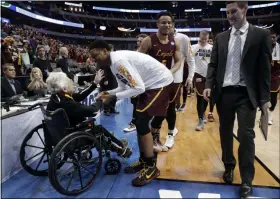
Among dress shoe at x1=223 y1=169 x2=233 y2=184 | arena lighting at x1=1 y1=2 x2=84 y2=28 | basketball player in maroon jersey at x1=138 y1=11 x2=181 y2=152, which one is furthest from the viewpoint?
arena lighting at x1=1 y1=2 x2=84 y2=28

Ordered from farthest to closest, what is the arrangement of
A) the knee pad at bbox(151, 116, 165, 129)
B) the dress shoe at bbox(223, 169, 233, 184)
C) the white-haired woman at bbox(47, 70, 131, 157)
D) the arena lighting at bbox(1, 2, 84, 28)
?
the arena lighting at bbox(1, 2, 84, 28) → the knee pad at bbox(151, 116, 165, 129) → the dress shoe at bbox(223, 169, 233, 184) → the white-haired woman at bbox(47, 70, 131, 157)

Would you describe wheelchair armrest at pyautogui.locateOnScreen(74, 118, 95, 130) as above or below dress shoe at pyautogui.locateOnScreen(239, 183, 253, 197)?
above

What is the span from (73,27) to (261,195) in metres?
24.3

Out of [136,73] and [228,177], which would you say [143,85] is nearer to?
[136,73]

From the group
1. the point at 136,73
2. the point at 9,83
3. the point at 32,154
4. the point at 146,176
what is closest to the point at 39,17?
the point at 9,83

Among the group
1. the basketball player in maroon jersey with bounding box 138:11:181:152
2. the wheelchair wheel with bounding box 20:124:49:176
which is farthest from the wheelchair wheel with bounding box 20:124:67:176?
the basketball player in maroon jersey with bounding box 138:11:181:152

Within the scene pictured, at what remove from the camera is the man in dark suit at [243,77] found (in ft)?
5.67

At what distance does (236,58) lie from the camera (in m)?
1.81

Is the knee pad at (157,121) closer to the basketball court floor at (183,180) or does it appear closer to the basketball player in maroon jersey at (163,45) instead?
the basketball player in maroon jersey at (163,45)

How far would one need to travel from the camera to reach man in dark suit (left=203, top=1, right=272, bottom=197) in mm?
1729

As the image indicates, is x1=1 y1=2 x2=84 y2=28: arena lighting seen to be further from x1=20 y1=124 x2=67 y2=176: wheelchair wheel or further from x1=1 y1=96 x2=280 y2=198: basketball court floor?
x1=1 y1=96 x2=280 y2=198: basketball court floor

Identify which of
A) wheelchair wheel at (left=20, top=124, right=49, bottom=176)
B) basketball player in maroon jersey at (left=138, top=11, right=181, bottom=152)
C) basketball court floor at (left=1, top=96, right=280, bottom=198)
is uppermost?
basketball player in maroon jersey at (left=138, top=11, right=181, bottom=152)

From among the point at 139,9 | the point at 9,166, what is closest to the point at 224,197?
the point at 9,166

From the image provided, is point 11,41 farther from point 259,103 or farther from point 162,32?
point 259,103
